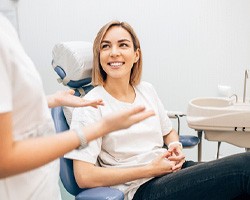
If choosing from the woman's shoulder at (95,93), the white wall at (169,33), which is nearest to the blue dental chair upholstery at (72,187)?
the woman's shoulder at (95,93)

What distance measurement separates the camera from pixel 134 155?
1.37m

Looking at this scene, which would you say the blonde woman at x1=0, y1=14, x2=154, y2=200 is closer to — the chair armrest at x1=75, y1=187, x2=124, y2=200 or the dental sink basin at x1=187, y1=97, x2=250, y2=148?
the chair armrest at x1=75, y1=187, x2=124, y2=200

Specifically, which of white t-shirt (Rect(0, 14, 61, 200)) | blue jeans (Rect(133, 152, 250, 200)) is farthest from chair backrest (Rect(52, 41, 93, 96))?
white t-shirt (Rect(0, 14, 61, 200))

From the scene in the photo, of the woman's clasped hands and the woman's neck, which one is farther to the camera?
the woman's neck

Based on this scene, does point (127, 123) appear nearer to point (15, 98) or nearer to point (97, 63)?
point (15, 98)

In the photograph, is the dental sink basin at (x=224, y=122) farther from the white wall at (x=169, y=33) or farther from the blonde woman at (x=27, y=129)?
the blonde woman at (x=27, y=129)

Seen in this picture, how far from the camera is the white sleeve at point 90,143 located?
4.02 feet

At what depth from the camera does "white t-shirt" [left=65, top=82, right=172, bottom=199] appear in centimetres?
129

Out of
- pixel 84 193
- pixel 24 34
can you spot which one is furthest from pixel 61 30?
pixel 84 193

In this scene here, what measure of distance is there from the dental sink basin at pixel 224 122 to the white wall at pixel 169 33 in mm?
595

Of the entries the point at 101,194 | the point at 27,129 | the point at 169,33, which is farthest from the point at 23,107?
the point at 169,33

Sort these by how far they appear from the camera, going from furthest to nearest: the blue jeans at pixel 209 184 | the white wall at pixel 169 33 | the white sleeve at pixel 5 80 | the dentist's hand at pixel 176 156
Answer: the white wall at pixel 169 33 → the dentist's hand at pixel 176 156 → the blue jeans at pixel 209 184 → the white sleeve at pixel 5 80

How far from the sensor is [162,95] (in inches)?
89.5

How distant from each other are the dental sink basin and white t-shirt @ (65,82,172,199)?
23cm
